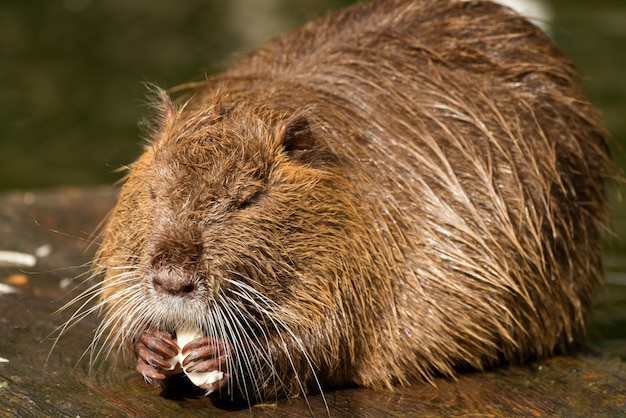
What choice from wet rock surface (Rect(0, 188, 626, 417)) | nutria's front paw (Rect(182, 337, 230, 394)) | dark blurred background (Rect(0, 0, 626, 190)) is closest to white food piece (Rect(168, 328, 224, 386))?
nutria's front paw (Rect(182, 337, 230, 394))

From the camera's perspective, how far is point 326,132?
182 inches

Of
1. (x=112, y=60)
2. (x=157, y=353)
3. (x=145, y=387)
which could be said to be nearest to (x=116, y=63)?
(x=112, y=60)

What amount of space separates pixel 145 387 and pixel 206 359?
1.53ft

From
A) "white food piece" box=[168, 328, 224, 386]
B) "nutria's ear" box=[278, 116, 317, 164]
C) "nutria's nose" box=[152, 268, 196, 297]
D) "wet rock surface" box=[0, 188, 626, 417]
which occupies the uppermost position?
"nutria's ear" box=[278, 116, 317, 164]

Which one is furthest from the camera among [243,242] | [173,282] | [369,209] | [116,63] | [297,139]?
[116,63]

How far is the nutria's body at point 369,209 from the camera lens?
402cm

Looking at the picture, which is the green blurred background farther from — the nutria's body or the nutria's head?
the nutria's head

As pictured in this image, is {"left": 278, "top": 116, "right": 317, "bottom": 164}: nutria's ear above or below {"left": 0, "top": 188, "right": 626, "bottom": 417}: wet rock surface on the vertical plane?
above

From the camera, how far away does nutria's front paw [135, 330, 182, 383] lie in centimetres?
403

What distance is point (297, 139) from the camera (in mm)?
4312

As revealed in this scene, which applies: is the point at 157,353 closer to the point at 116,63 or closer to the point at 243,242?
the point at 243,242

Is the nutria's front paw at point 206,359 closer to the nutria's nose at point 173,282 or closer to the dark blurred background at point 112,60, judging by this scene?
the nutria's nose at point 173,282

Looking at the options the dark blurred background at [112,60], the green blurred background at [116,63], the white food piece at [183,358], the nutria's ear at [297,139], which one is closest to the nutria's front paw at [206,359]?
the white food piece at [183,358]

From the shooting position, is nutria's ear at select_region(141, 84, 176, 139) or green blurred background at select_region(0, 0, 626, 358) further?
green blurred background at select_region(0, 0, 626, 358)
